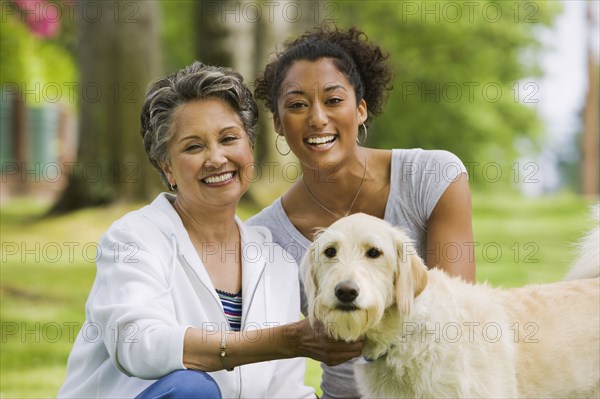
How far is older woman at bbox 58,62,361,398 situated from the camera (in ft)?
10.3

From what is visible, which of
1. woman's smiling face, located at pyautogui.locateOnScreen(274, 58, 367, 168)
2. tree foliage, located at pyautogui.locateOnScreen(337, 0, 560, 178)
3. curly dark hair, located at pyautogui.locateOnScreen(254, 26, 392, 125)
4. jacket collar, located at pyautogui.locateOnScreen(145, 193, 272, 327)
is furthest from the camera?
tree foliage, located at pyautogui.locateOnScreen(337, 0, 560, 178)

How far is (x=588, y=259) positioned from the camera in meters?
4.03

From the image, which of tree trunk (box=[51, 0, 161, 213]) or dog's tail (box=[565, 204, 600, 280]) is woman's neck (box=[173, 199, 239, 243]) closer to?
dog's tail (box=[565, 204, 600, 280])

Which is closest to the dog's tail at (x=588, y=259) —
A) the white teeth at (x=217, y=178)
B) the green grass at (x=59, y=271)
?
the white teeth at (x=217, y=178)

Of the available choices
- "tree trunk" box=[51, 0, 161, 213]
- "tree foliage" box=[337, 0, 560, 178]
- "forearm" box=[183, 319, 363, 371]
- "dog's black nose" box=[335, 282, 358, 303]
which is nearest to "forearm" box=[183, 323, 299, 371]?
"forearm" box=[183, 319, 363, 371]

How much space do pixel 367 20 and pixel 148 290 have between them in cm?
2181

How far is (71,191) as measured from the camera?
11.0 meters

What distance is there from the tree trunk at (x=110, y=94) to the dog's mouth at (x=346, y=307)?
798 cm

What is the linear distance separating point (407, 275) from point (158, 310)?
1.05 meters

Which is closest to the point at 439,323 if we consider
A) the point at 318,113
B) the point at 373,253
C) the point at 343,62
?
the point at 373,253

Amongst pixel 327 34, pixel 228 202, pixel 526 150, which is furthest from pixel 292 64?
pixel 526 150

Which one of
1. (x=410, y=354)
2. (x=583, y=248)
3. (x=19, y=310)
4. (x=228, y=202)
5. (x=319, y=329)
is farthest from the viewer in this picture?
(x=19, y=310)

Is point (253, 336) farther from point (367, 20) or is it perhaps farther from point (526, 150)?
point (526, 150)

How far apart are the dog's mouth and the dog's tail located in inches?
63.6
